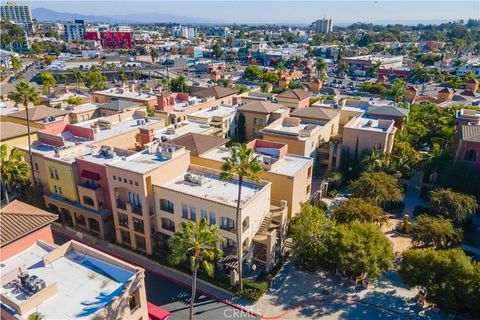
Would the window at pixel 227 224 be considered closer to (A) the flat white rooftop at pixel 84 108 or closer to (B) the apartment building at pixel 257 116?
(B) the apartment building at pixel 257 116

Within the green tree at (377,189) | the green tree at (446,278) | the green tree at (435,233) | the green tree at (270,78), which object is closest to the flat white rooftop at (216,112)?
the green tree at (377,189)

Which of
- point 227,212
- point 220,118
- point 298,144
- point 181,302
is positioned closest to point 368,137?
point 298,144

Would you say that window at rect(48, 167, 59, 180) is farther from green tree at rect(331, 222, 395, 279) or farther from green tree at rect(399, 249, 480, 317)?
green tree at rect(399, 249, 480, 317)

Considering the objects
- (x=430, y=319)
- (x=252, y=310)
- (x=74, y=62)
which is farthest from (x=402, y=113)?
(x=74, y=62)

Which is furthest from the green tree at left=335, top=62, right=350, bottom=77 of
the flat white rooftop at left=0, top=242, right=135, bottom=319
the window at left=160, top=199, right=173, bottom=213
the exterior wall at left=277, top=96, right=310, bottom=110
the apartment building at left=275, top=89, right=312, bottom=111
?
the flat white rooftop at left=0, top=242, right=135, bottom=319

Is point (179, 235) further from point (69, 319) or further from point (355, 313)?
point (355, 313)
